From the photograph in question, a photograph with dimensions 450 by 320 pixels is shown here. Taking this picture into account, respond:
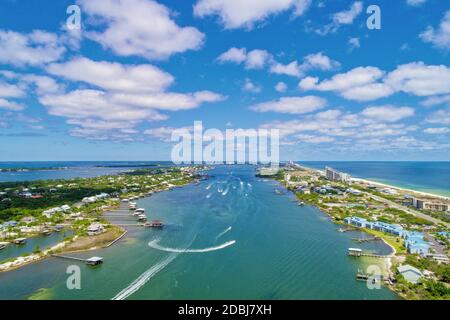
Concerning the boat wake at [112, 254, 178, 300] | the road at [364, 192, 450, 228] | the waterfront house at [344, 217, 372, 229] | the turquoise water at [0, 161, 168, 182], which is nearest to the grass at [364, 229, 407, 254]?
the waterfront house at [344, 217, 372, 229]

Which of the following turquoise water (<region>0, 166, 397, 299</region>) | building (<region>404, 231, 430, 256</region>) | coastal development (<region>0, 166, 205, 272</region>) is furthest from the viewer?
coastal development (<region>0, 166, 205, 272</region>)

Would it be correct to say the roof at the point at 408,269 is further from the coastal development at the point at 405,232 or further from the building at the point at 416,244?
the building at the point at 416,244

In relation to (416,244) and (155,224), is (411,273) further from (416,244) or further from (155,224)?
(155,224)

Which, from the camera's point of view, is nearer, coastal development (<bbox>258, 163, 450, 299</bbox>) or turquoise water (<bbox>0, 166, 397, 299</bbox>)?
turquoise water (<bbox>0, 166, 397, 299</bbox>)

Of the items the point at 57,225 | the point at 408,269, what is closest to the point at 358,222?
the point at 408,269

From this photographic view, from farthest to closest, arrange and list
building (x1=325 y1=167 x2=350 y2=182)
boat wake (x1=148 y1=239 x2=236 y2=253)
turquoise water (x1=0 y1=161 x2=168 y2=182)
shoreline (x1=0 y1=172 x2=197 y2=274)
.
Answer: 1. turquoise water (x1=0 y1=161 x2=168 y2=182)
2. building (x1=325 y1=167 x2=350 y2=182)
3. boat wake (x1=148 y1=239 x2=236 y2=253)
4. shoreline (x1=0 y1=172 x2=197 y2=274)

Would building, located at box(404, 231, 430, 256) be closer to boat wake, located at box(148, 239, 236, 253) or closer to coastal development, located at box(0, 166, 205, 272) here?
boat wake, located at box(148, 239, 236, 253)
